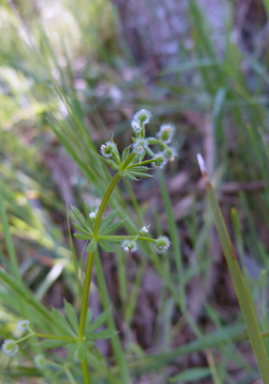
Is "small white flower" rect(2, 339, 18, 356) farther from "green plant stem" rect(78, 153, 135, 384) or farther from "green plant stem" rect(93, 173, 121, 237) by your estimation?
"green plant stem" rect(93, 173, 121, 237)

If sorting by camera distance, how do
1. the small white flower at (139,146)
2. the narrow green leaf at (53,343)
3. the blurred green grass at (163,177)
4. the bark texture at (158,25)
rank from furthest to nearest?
the bark texture at (158,25), the blurred green grass at (163,177), the narrow green leaf at (53,343), the small white flower at (139,146)

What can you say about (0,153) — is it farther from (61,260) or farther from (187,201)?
(187,201)

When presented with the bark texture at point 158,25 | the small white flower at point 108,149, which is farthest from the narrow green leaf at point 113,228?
the bark texture at point 158,25

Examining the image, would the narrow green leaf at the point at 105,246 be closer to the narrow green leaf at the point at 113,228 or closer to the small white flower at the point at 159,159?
the narrow green leaf at the point at 113,228

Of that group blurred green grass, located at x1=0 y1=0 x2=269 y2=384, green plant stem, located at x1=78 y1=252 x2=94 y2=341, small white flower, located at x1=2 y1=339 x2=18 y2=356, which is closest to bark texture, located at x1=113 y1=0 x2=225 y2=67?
blurred green grass, located at x1=0 y1=0 x2=269 y2=384

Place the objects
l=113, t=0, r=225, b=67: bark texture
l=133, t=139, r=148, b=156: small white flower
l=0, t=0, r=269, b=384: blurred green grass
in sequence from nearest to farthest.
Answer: l=133, t=139, r=148, b=156: small white flower
l=0, t=0, r=269, b=384: blurred green grass
l=113, t=0, r=225, b=67: bark texture

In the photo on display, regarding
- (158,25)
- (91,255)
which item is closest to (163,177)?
(158,25)

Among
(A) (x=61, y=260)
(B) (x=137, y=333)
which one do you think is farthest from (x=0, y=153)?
(B) (x=137, y=333)

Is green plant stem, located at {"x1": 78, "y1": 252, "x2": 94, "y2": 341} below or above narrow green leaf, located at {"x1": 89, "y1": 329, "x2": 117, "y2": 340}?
above
